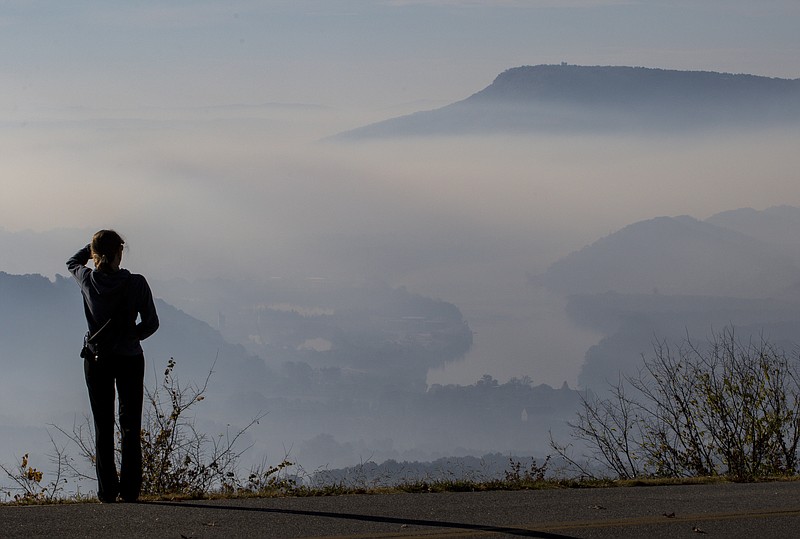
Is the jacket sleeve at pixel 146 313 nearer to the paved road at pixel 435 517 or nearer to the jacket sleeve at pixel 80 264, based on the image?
the jacket sleeve at pixel 80 264

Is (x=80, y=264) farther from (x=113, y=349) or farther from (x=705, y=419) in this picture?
(x=705, y=419)

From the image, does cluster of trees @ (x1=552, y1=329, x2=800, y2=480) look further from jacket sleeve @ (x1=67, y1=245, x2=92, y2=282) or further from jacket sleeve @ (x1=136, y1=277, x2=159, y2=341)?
jacket sleeve @ (x1=67, y1=245, x2=92, y2=282)

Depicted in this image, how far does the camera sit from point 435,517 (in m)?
8.62

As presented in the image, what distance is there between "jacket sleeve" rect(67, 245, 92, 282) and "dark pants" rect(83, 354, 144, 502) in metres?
0.67

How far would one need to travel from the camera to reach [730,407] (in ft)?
49.7

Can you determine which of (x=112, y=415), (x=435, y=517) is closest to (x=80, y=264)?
(x=112, y=415)

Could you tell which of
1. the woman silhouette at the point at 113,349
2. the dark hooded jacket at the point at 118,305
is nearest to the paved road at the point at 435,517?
the woman silhouette at the point at 113,349

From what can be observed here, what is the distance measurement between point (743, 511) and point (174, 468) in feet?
18.8

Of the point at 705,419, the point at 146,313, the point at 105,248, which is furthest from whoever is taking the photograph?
the point at 705,419

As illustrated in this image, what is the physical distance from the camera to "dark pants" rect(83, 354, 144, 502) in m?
9.05

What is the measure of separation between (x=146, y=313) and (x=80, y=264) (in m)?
0.68

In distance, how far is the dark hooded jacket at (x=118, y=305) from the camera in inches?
352

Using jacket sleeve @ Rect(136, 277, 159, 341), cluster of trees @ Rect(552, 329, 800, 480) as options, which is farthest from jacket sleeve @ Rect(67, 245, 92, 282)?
cluster of trees @ Rect(552, 329, 800, 480)

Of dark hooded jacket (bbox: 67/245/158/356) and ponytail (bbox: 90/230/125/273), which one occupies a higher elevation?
ponytail (bbox: 90/230/125/273)
